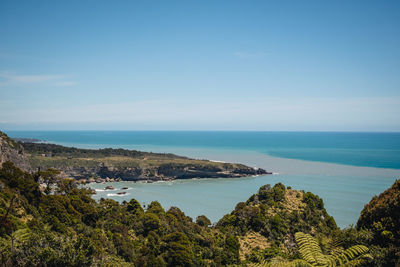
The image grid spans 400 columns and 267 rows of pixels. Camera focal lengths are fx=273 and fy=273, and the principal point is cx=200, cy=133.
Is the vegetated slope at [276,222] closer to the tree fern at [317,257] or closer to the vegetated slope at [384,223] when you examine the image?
the vegetated slope at [384,223]

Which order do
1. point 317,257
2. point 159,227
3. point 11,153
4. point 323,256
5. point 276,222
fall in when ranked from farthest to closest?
point 11,153 → point 276,222 → point 159,227 → point 323,256 → point 317,257

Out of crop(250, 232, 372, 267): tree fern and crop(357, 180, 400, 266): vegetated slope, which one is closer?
crop(250, 232, 372, 267): tree fern

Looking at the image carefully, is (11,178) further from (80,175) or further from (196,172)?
(196,172)

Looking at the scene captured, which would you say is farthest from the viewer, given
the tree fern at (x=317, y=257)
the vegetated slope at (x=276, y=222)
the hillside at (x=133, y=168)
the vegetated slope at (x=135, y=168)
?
the vegetated slope at (x=135, y=168)

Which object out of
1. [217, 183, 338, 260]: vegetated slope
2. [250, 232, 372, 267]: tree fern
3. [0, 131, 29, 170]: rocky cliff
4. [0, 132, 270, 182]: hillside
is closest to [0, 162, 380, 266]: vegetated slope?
[217, 183, 338, 260]: vegetated slope

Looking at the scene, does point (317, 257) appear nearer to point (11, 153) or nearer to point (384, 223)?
point (384, 223)

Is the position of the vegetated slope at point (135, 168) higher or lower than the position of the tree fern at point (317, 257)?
lower

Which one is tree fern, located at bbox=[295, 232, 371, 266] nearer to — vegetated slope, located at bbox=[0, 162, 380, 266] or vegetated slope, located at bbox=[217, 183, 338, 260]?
vegetated slope, located at bbox=[0, 162, 380, 266]

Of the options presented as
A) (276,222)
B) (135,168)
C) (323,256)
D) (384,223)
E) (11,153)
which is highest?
(323,256)

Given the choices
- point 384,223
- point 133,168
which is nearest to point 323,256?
point 384,223

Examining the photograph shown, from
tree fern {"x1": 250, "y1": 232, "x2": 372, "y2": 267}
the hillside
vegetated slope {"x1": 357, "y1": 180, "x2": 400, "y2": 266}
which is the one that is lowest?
the hillside

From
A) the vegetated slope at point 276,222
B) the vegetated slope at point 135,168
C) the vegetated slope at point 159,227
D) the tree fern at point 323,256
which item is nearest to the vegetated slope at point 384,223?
the vegetated slope at point 159,227
